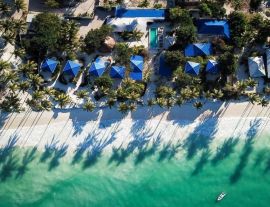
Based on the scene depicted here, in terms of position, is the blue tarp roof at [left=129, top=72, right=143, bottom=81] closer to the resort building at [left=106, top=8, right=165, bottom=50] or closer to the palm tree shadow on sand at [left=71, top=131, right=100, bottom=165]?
the resort building at [left=106, top=8, right=165, bottom=50]

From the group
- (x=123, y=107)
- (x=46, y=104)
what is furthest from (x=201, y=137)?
(x=46, y=104)

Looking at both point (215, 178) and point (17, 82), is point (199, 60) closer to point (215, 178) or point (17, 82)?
point (215, 178)

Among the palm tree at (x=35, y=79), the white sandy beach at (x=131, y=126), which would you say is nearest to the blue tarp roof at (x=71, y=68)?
the palm tree at (x=35, y=79)

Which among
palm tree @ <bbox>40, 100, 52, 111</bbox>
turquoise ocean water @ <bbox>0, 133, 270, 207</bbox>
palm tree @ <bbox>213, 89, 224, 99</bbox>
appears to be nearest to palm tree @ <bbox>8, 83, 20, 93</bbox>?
palm tree @ <bbox>40, 100, 52, 111</bbox>

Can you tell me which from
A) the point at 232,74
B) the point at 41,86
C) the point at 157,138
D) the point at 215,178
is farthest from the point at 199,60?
the point at 41,86

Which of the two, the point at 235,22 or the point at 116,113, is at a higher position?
the point at 235,22

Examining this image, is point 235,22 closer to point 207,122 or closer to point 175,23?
point 175,23

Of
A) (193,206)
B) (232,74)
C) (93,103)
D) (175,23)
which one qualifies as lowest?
(193,206)
